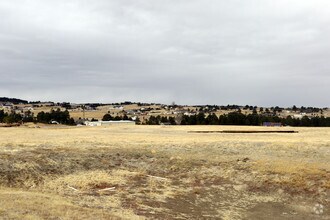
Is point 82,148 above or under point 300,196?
above

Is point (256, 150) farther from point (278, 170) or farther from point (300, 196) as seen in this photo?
point (300, 196)

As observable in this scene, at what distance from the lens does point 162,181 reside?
1003 inches

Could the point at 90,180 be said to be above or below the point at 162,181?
above

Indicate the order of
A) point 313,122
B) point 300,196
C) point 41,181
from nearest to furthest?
point 41,181 → point 300,196 → point 313,122

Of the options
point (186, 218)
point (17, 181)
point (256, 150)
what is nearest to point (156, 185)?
point (186, 218)

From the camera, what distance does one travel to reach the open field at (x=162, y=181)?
62.3ft

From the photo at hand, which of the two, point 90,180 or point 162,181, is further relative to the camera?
point 162,181

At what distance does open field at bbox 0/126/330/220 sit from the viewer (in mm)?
19003

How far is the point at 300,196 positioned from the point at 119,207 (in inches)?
426

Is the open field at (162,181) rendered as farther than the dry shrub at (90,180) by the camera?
No

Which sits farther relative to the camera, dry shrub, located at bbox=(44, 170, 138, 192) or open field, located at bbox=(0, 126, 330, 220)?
dry shrub, located at bbox=(44, 170, 138, 192)

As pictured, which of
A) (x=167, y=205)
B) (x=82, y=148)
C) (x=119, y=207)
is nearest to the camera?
(x=119, y=207)

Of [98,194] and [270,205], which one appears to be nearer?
[98,194]

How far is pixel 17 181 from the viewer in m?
22.0
